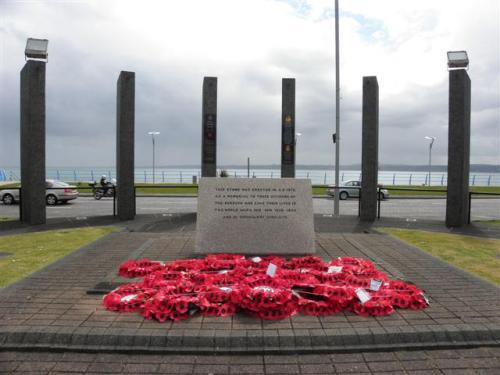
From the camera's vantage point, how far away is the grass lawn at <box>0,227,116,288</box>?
6824 mm

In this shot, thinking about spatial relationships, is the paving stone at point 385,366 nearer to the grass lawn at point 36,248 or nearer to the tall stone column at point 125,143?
the grass lawn at point 36,248

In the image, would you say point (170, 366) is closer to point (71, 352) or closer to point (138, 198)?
point (71, 352)

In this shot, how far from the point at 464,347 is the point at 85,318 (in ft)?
11.9

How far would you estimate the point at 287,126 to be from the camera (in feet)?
51.0

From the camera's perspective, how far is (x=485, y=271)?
707cm

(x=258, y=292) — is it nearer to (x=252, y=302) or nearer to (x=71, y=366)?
(x=252, y=302)

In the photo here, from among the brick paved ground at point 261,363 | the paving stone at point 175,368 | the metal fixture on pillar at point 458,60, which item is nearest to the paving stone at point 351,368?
the brick paved ground at point 261,363

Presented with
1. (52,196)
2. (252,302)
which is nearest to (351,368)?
(252,302)

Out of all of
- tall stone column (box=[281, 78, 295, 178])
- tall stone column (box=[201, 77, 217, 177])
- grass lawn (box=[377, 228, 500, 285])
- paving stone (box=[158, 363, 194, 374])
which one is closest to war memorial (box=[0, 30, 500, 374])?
paving stone (box=[158, 363, 194, 374])

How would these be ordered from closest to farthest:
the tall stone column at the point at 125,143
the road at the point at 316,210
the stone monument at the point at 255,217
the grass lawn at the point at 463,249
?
the grass lawn at the point at 463,249
the stone monument at the point at 255,217
the tall stone column at the point at 125,143
the road at the point at 316,210

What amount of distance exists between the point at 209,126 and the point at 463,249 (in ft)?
28.8

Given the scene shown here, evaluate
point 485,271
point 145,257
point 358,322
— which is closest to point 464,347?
point 358,322

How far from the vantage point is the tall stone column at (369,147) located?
14.0m

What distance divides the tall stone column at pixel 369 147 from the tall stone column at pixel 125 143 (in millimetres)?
7259
